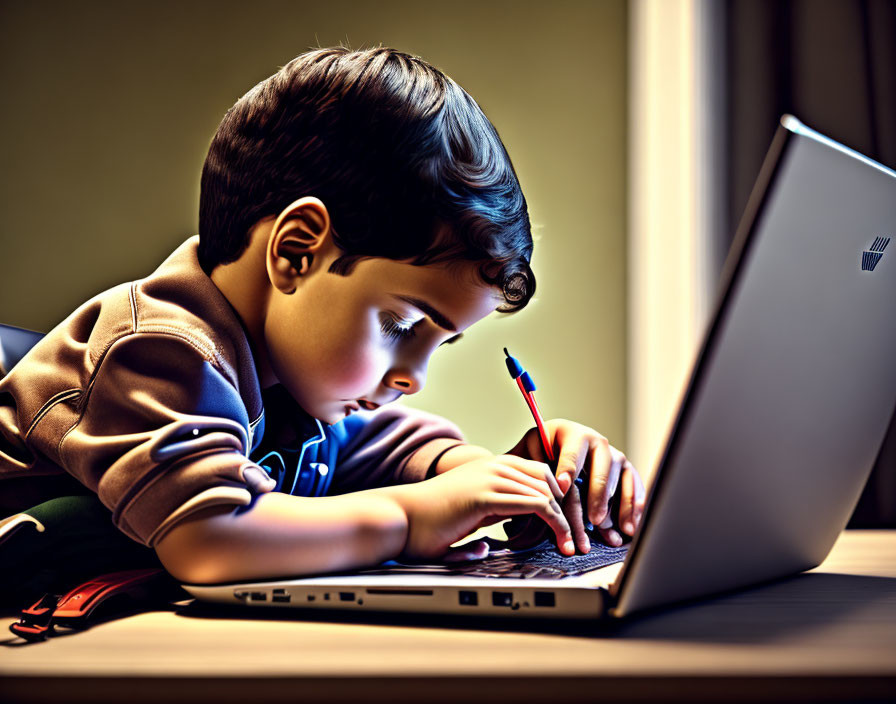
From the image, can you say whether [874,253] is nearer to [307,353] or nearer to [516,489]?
[516,489]

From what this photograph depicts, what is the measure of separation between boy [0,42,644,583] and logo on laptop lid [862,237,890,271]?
10.4 inches

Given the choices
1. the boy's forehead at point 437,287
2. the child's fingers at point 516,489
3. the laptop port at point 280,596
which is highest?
the boy's forehead at point 437,287

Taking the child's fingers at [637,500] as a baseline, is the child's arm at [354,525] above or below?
above

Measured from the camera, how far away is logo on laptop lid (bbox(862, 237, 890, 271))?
0.48 metres

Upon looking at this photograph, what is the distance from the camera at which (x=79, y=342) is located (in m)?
0.66

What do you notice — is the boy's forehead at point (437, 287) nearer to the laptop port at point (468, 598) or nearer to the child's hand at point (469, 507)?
the child's hand at point (469, 507)

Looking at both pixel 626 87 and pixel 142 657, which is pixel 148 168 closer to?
pixel 626 87

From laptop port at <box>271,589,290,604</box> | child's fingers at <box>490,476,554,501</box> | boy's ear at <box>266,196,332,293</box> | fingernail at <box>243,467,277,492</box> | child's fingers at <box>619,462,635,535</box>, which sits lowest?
child's fingers at <box>619,462,635,535</box>

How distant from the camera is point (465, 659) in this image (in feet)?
1.18

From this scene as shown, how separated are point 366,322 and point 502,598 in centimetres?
31

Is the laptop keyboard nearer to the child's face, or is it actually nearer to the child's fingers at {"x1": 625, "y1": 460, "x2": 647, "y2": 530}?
the child's fingers at {"x1": 625, "y1": 460, "x2": 647, "y2": 530}

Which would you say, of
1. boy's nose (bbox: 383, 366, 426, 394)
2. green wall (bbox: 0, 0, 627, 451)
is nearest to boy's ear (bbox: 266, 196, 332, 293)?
boy's nose (bbox: 383, 366, 426, 394)

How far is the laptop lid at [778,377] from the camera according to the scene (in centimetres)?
37

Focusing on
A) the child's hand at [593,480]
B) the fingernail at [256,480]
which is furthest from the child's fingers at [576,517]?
the fingernail at [256,480]
